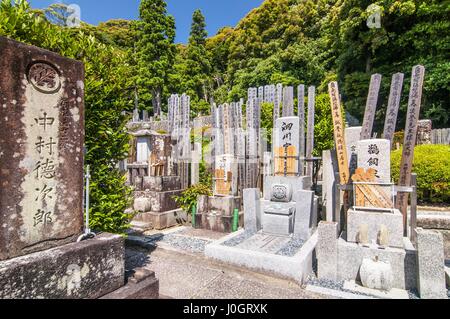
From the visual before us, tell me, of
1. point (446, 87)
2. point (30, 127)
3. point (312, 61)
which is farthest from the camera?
point (312, 61)

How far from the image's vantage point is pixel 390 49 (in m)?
15.4

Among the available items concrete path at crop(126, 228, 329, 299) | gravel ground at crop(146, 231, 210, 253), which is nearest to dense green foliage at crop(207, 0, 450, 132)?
gravel ground at crop(146, 231, 210, 253)

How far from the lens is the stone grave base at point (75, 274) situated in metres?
2.07

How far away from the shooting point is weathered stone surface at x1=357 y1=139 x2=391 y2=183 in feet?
15.7

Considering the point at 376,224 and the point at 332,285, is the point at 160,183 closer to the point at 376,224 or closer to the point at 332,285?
the point at 332,285

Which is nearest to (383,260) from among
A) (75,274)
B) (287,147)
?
(287,147)

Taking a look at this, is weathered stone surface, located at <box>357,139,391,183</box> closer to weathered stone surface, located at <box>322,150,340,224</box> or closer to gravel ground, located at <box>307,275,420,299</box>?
weathered stone surface, located at <box>322,150,340,224</box>

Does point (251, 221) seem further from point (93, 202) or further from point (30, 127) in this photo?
point (30, 127)

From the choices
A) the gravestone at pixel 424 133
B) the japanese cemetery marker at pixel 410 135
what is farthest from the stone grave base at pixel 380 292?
the gravestone at pixel 424 133

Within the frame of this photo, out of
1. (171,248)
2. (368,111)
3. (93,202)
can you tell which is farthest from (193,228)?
(368,111)

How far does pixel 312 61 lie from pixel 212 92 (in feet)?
41.5

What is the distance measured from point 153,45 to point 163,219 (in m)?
20.2

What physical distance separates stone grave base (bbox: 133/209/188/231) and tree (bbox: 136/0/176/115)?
17.8 meters

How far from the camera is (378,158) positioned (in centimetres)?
481
